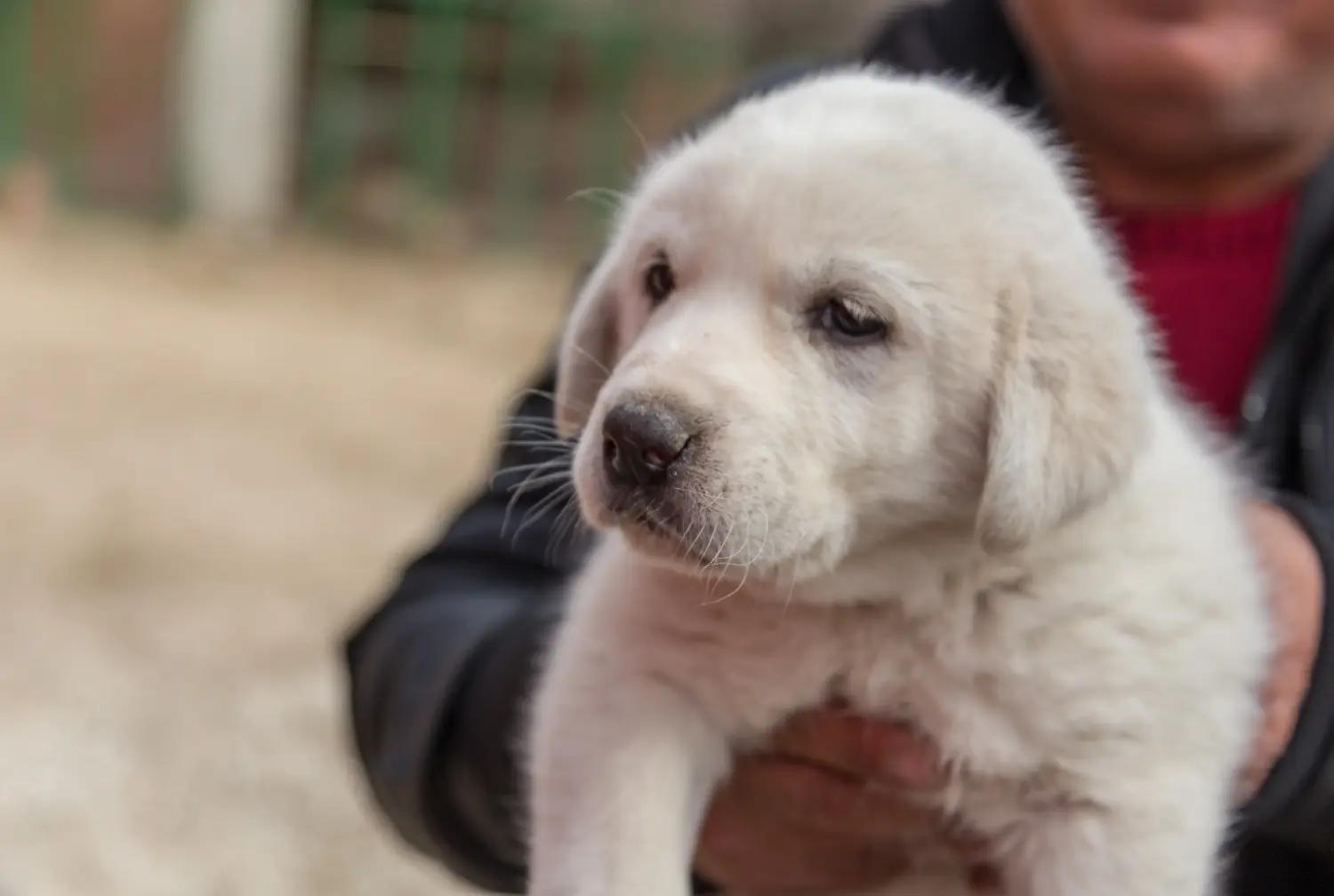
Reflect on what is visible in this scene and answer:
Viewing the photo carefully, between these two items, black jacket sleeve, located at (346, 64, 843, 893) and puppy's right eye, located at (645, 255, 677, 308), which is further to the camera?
black jacket sleeve, located at (346, 64, 843, 893)

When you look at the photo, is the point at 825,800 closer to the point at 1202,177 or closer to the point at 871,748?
the point at 871,748

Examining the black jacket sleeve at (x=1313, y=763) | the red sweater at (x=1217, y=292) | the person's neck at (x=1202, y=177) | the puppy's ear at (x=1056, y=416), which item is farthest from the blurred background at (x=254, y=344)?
the black jacket sleeve at (x=1313, y=763)

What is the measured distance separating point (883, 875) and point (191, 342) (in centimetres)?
410

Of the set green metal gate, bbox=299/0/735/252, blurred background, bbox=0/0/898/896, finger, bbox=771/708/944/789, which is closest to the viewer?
finger, bbox=771/708/944/789

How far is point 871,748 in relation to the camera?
1.35 m

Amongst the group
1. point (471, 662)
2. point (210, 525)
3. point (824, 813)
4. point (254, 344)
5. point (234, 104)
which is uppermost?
point (824, 813)

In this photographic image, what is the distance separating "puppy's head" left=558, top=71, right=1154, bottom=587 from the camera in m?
1.21

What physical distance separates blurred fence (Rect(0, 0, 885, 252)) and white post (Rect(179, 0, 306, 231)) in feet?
0.14

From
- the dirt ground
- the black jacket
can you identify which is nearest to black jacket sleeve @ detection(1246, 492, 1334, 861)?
the black jacket

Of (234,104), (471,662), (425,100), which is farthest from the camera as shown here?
(425,100)

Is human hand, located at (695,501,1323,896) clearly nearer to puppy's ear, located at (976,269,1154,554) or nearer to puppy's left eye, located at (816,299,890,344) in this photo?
puppy's ear, located at (976,269,1154,554)

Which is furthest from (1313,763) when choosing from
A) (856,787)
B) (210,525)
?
(210,525)

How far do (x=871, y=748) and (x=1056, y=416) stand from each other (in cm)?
34

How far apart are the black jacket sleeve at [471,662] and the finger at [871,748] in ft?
1.43
